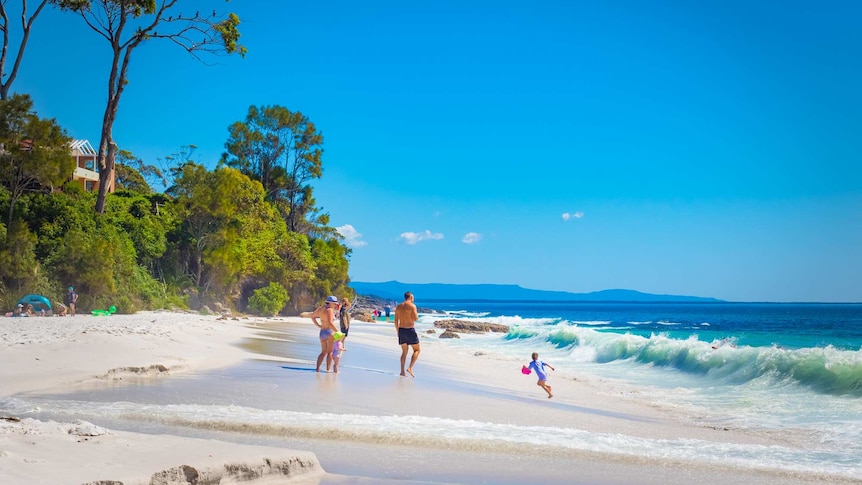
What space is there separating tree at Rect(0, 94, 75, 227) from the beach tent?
3955mm

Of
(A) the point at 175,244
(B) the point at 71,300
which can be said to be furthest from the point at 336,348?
(A) the point at 175,244

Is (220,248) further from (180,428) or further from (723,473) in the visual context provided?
(723,473)

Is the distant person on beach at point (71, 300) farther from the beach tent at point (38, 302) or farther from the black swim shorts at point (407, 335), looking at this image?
the black swim shorts at point (407, 335)

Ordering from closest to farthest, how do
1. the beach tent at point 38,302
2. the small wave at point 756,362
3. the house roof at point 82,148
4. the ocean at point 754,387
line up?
the ocean at point 754,387
the small wave at point 756,362
the beach tent at point 38,302
the house roof at point 82,148

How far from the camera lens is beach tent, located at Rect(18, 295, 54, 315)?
895 inches

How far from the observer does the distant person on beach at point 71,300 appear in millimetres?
23500

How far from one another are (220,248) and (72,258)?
10901mm

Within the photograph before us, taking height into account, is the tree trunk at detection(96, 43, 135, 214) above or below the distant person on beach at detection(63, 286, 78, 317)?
above

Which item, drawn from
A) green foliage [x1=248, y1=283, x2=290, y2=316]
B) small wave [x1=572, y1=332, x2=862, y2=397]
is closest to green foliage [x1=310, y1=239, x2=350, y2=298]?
green foliage [x1=248, y1=283, x2=290, y2=316]

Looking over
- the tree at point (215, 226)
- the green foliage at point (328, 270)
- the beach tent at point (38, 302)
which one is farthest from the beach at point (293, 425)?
the green foliage at point (328, 270)

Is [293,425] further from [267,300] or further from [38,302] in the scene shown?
[267,300]

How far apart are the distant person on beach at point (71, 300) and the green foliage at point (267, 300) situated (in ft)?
53.0

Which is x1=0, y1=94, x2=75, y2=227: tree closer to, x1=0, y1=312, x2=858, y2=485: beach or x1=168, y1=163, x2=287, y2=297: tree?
x1=168, y1=163, x2=287, y2=297: tree

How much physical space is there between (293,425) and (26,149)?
23.6 metres
